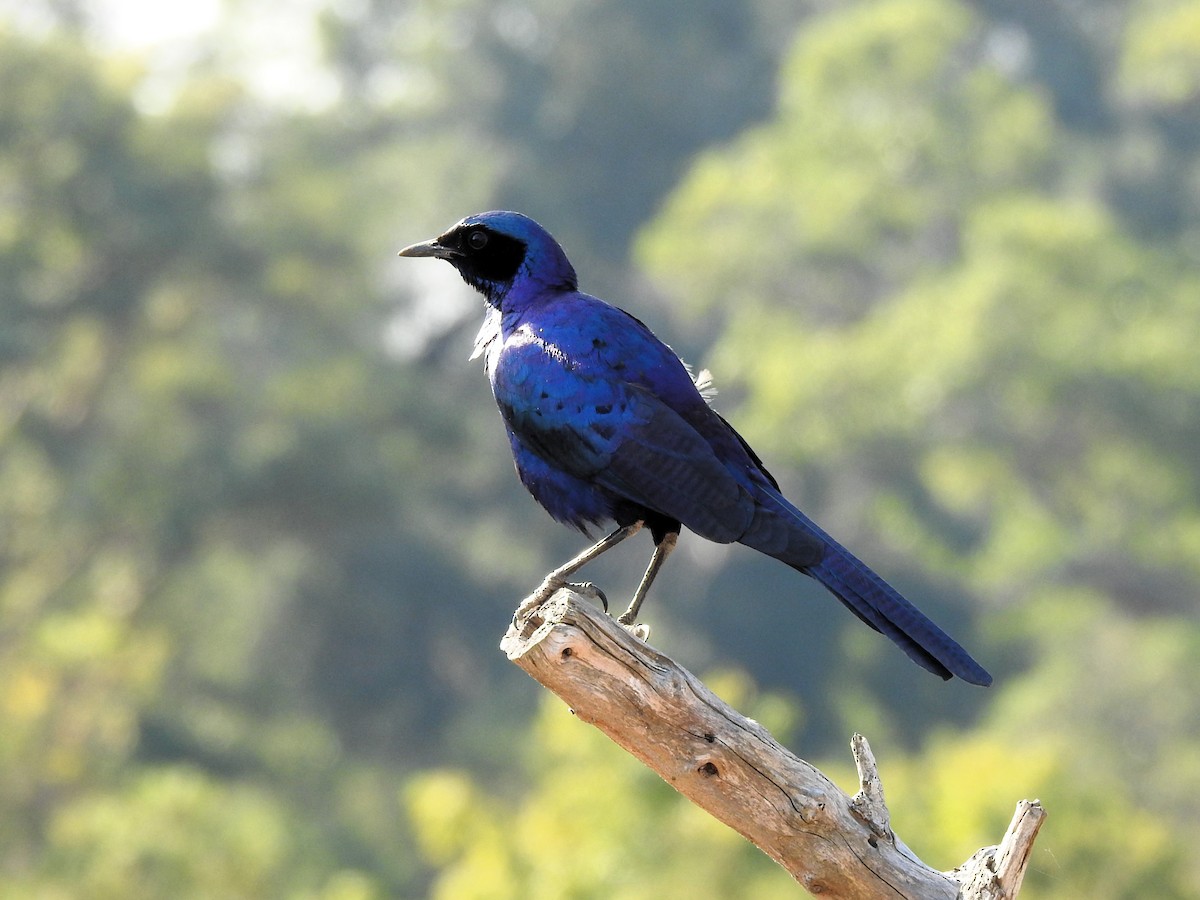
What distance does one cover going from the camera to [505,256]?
584 centimetres

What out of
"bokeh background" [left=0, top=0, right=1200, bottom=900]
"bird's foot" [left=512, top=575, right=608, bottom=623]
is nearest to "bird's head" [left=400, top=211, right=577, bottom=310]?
"bird's foot" [left=512, top=575, right=608, bottom=623]

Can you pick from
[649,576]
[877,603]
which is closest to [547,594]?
[649,576]

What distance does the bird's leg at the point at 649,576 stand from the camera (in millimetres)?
5148

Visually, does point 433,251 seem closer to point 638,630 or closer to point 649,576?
point 649,576

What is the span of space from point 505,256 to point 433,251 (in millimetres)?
287

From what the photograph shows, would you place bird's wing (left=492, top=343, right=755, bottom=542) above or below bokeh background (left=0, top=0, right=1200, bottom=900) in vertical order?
below

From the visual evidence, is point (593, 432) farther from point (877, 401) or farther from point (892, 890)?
point (877, 401)

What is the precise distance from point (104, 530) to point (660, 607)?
29.5 ft

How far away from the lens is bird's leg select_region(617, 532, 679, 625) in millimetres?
5148

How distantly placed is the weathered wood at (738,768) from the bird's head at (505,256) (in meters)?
1.37

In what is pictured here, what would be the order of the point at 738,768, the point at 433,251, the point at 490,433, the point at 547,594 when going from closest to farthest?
1. the point at 738,768
2. the point at 547,594
3. the point at 433,251
4. the point at 490,433

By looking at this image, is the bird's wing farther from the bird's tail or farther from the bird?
the bird's tail

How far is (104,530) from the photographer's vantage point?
83.8 ft

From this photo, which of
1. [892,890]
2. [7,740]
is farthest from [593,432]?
[7,740]
